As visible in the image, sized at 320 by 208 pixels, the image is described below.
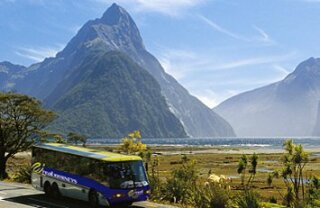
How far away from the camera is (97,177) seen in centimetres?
2578

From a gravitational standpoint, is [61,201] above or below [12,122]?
below

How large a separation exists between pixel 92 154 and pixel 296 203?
11551mm

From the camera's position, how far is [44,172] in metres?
30.8

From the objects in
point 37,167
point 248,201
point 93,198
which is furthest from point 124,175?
point 37,167

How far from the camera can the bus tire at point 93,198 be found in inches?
1010

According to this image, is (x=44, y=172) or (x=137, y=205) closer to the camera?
(x=137, y=205)

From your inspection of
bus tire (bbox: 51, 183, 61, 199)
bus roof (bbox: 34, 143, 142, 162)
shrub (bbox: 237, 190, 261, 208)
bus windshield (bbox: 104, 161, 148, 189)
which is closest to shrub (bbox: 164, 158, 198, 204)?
bus windshield (bbox: 104, 161, 148, 189)

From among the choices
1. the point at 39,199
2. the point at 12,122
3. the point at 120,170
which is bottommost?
the point at 39,199

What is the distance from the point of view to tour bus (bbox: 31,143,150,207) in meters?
25.2

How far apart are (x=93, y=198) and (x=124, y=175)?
2156mm

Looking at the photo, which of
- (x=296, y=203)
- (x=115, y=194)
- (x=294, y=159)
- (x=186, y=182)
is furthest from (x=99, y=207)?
(x=294, y=159)

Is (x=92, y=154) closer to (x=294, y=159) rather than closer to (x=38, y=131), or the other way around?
(x=294, y=159)

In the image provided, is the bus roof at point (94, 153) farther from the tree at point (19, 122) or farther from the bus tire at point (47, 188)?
the tree at point (19, 122)

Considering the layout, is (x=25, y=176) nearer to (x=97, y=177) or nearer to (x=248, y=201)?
(x=97, y=177)
